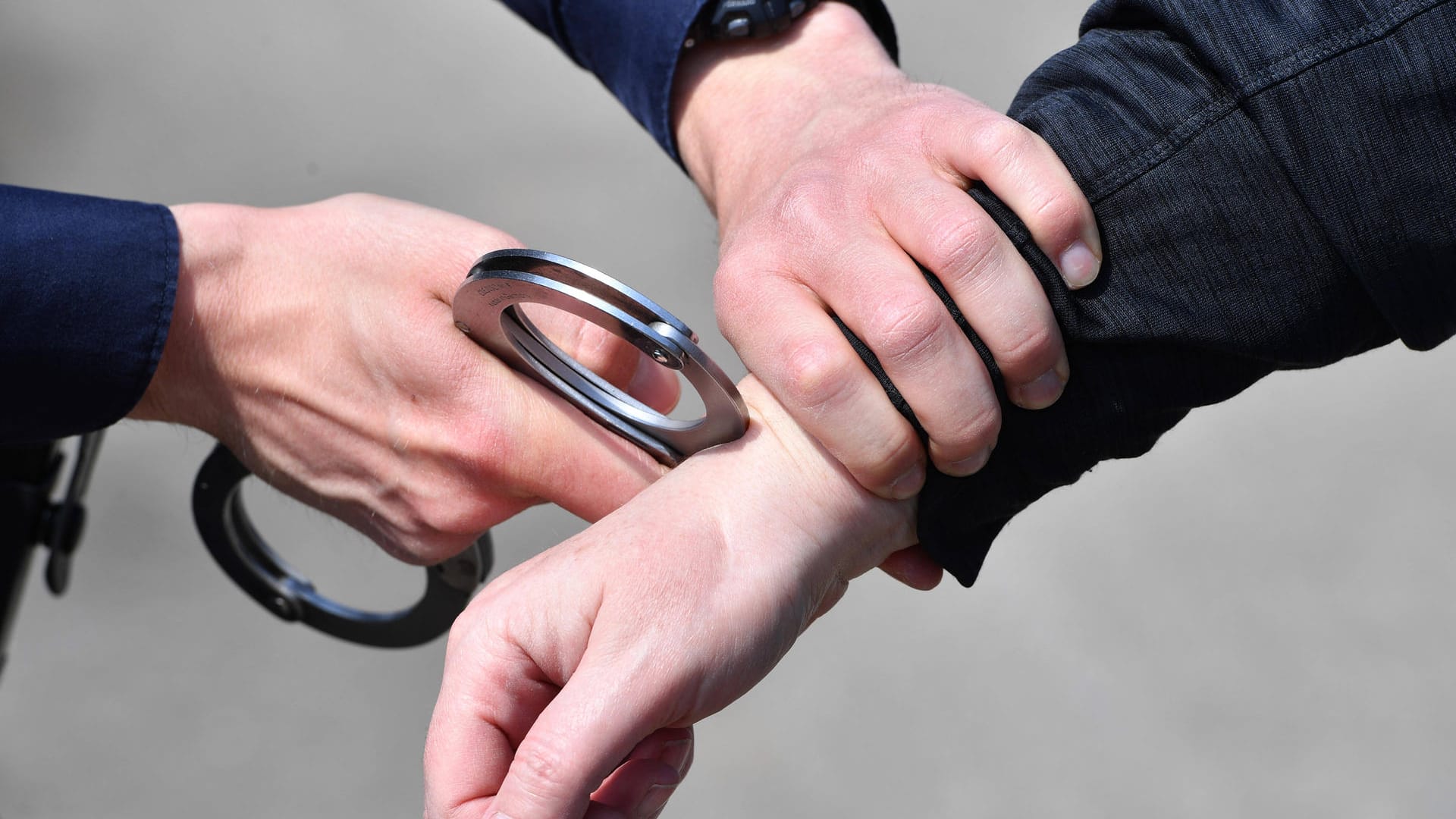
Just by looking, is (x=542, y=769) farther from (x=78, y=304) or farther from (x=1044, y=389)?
(x=78, y=304)

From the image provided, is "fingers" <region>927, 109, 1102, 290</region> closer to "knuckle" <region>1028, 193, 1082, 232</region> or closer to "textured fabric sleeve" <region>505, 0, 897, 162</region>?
"knuckle" <region>1028, 193, 1082, 232</region>

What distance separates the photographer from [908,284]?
0.74 meters

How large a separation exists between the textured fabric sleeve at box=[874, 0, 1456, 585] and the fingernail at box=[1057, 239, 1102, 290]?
17 millimetres

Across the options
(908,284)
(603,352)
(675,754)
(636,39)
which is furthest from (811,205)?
(636,39)

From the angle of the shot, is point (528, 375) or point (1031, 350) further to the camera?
point (528, 375)

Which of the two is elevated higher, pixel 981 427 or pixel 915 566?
pixel 981 427

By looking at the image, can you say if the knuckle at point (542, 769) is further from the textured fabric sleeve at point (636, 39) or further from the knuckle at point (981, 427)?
the textured fabric sleeve at point (636, 39)

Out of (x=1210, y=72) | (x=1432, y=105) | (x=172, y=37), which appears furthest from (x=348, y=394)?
(x=172, y=37)

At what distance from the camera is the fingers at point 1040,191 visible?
0.74 meters

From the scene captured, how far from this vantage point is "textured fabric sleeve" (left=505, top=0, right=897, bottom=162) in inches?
46.3

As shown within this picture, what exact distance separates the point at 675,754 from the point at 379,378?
0.43m

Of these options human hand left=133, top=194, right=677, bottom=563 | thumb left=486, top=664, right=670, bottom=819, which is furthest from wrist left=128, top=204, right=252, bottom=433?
thumb left=486, top=664, right=670, bottom=819

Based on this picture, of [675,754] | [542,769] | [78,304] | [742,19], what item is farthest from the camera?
[742,19]

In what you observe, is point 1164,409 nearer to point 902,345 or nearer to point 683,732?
point 902,345
